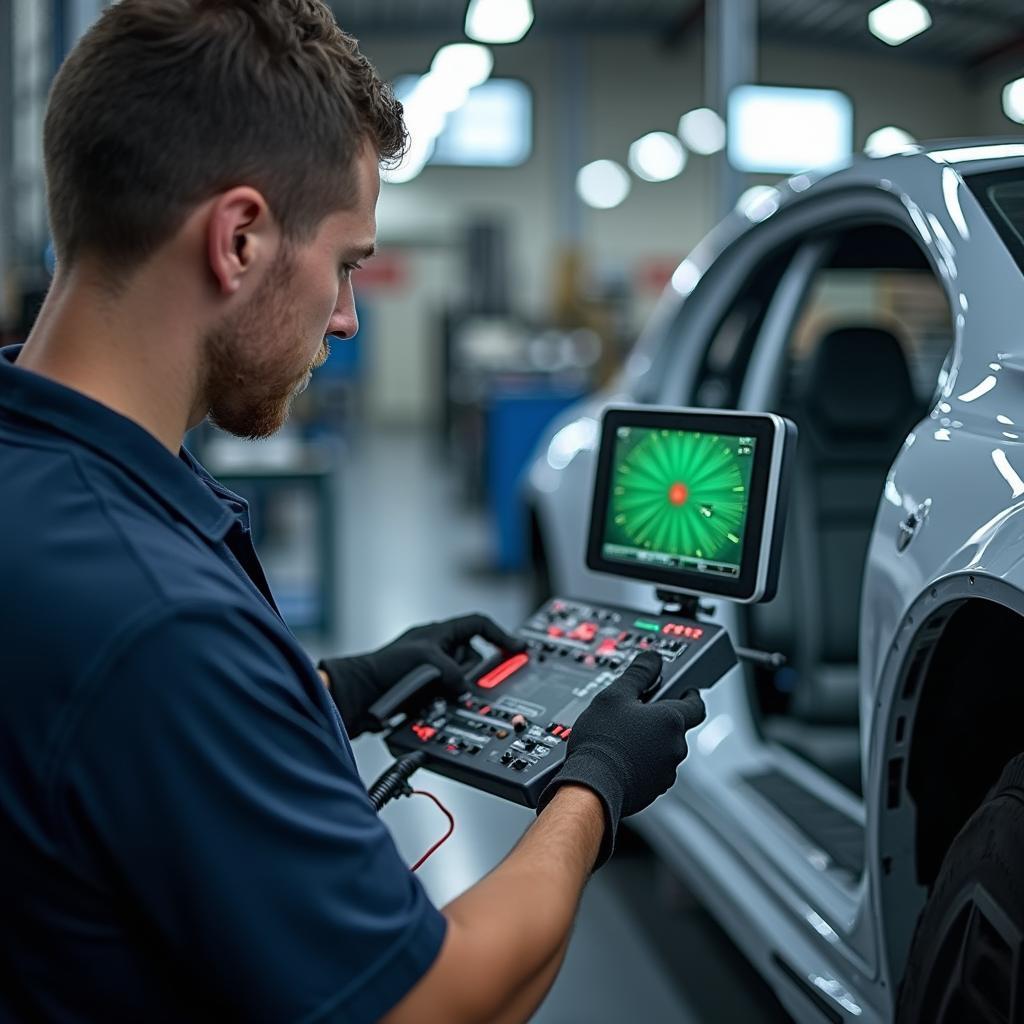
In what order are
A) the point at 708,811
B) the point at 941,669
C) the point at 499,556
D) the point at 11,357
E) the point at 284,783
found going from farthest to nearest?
the point at 499,556 < the point at 708,811 < the point at 941,669 < the point at 11,357 < the point at 284,783

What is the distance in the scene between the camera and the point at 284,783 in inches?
34.4

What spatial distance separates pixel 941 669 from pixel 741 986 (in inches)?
40.9

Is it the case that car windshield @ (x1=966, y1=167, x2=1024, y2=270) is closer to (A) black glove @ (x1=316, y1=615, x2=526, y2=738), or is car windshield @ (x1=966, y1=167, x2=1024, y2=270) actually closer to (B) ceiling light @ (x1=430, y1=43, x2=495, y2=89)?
(A) black glove @ (x1=316, y1=615, x2=526, y2=738)

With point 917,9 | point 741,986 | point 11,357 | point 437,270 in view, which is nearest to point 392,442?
point 437,270

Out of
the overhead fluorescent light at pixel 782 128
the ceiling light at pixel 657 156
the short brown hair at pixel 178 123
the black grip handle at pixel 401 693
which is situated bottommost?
the black grip handle at pixel 401 693

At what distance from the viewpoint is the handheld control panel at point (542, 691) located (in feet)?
4.46

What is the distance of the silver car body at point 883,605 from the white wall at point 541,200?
43.0 feet

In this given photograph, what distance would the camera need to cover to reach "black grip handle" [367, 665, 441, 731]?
152 cm

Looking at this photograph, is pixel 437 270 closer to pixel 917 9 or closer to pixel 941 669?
pixel 917 9

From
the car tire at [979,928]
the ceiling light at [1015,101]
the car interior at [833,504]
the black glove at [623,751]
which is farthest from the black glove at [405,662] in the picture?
the ceiling light at [1015,101]

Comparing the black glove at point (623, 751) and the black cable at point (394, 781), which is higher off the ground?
the black glove at point (623, 751)

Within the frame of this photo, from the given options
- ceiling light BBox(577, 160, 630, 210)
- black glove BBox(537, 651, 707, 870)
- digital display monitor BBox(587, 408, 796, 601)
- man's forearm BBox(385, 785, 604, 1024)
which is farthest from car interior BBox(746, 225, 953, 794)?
ceiling light BBox(577, 160, 630, 210)

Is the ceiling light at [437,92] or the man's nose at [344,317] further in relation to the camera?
the ceiling light at [437,92]

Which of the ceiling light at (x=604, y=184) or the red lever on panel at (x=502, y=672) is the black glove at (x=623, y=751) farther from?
the ceiling light at (x=604, y=184)
